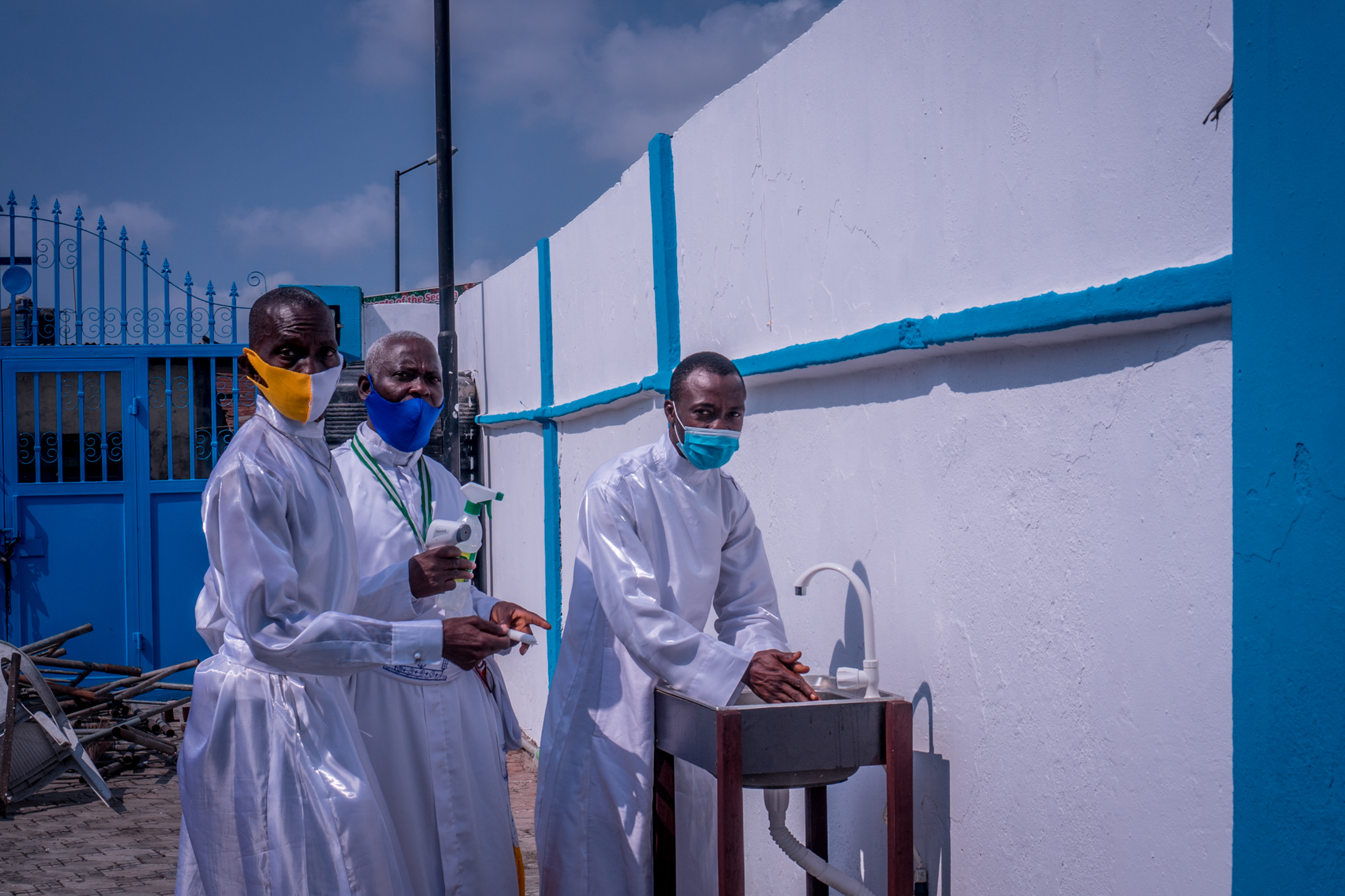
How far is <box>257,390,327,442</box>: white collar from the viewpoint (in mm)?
2752

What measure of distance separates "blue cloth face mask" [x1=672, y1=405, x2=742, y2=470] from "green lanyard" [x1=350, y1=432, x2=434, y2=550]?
84cm

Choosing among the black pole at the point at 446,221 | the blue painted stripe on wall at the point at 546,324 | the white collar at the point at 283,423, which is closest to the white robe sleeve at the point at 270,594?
the white collar at the point at 283,423

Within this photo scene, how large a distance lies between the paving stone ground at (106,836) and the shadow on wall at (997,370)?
2.59 m

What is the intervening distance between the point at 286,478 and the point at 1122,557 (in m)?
1.85

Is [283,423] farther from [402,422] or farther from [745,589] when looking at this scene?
[745,589]

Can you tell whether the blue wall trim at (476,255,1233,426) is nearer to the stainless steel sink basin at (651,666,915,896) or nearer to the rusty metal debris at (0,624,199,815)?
the stainless steel sink basin at (651,666,915,896)

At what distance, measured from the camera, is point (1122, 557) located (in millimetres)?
2357

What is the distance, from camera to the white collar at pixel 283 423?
2752 mm

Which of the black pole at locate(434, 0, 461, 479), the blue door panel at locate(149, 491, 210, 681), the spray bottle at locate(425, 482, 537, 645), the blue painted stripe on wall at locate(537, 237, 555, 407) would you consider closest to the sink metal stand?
the spray bottle at locate(425, 482, 537, 645)

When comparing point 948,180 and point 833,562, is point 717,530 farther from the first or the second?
point 948,180

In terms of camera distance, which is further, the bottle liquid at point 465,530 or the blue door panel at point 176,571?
the blue door panel at point 176,571

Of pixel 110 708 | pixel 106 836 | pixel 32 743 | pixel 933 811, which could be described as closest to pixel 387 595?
pixel 933 811

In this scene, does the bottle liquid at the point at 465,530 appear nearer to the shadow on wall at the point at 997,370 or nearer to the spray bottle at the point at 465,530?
the spray bottle at the point at 465,530
